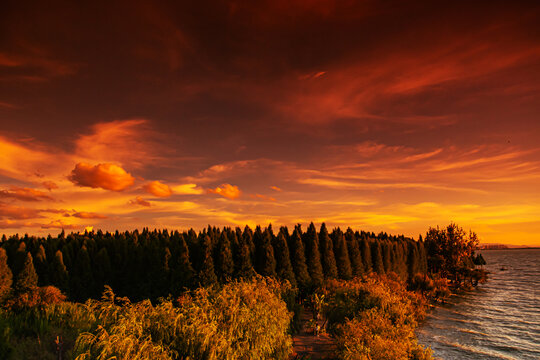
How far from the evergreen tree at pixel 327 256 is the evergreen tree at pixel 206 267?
24389mm

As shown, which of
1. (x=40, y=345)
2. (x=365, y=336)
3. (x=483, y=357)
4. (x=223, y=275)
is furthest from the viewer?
A: (x=223, y=275)

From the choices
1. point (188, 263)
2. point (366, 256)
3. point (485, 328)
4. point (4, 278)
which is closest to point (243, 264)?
point (188, 263)

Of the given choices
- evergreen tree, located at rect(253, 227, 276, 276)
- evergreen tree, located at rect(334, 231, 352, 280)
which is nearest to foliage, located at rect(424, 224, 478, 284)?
evergreen tree, located at rect(334, 231, 352, 280)

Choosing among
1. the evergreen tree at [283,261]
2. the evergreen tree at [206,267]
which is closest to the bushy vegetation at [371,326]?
the evergreen tree at [283,261]

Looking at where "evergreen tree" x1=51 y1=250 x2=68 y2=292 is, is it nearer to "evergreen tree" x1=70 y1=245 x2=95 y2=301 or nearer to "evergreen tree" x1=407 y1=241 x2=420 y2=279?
"evergreen tree" x1=70 y1=245 x2=95 y2=301

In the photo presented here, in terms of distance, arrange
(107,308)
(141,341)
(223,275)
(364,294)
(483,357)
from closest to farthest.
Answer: (141,341), (107,308), (364,294), (483,357), (223,275)

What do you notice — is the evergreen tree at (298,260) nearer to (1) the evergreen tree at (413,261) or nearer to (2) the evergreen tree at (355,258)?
(2) the evergreen tree at (355,258)

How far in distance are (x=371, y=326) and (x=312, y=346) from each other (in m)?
11.0

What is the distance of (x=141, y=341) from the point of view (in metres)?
15.6

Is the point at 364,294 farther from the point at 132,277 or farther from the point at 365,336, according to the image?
the point at 132,277

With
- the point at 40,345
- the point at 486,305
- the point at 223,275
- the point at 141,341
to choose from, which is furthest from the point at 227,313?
the point at 486,305

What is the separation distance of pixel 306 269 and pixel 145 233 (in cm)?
7872

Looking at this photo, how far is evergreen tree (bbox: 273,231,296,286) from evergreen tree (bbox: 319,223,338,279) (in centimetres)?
941

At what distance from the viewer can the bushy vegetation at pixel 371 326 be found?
23.1 metres
